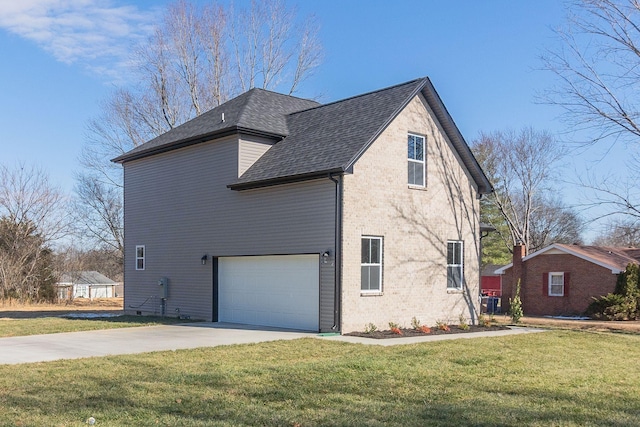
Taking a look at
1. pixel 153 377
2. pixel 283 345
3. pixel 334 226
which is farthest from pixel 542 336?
pixel 153 377

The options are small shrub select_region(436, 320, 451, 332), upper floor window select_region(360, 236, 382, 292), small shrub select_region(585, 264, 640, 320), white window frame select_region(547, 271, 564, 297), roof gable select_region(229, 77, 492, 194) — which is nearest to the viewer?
roof gable select_region(229, 77, 492, 194)

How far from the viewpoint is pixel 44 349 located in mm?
12977

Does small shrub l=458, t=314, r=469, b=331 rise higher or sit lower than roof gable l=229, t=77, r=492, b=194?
lower

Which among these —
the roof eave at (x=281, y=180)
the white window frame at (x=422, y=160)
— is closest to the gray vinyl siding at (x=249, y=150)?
the roof eave at (x=281, y=180)

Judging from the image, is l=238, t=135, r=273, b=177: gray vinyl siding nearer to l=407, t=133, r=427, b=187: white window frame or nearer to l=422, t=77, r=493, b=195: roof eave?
l=407, t=133, r=427, b=187: white window frame

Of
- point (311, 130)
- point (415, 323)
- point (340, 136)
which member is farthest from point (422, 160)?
point (415, 323)

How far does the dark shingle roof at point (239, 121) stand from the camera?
19859 mm

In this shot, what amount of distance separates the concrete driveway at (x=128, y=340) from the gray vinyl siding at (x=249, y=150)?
4.88 m

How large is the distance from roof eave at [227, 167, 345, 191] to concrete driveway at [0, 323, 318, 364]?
4.07 m

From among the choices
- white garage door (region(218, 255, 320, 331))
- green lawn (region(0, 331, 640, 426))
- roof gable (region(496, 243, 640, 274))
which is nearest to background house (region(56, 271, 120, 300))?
roof gable (region(496, 243, 640, 274))

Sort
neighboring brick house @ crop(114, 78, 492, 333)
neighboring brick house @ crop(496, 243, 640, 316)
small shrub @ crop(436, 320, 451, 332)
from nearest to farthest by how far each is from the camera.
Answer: neighboring brick house @ crop(114, 78, 492, 333) < small shrub @ crop(436, 320, 451, 332) < neighboring brick house @ crop(496, 243, 640, 316)

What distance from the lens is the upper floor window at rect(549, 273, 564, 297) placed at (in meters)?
31.5

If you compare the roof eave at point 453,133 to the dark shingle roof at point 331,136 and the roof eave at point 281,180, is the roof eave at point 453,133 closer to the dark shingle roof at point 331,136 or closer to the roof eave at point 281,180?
the dark shingle roof at point 331,136

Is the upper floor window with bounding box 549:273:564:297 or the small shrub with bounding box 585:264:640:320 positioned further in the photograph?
the upper floor window with bounding box 549:273:564:297
